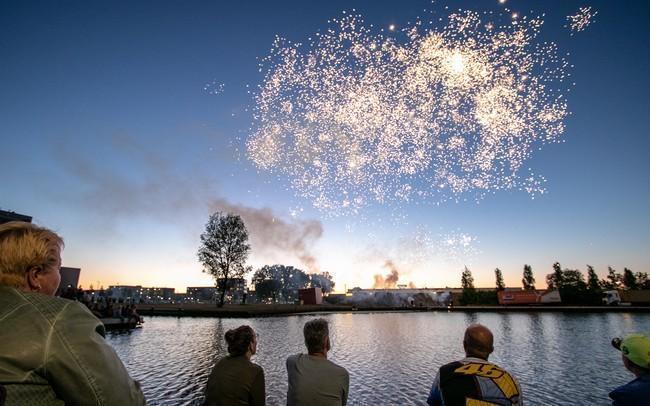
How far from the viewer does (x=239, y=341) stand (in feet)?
16.8

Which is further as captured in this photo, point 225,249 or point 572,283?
point 572,283

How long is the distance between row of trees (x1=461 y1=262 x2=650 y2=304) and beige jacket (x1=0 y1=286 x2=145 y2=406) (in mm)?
121504

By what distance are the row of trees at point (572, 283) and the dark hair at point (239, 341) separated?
389 feet

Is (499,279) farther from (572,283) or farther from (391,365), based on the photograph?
(391,365)

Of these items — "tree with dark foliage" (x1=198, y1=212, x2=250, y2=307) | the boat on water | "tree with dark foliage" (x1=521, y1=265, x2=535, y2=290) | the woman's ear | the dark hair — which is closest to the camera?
the woman's ear

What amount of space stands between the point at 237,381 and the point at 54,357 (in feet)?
12.4

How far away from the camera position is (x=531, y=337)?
30047 mm

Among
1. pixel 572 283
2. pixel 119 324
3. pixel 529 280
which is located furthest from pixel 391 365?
pixel 529 280

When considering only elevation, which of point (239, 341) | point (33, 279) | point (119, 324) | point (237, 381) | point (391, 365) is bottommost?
point (391, 365)

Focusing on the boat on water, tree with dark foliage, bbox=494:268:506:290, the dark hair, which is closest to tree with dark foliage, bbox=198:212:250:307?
the boat on water

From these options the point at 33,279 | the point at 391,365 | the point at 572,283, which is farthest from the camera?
the point at 572,283

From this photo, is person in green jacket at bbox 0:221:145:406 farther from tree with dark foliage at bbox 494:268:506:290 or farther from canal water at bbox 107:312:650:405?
tree with dark foliage at bbox 494:268:506:290

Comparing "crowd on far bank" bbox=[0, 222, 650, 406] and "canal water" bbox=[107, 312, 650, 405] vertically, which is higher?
"crowd on far bank" bbox=[0, 222, 650, 406]

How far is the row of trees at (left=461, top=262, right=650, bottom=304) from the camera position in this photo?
9581 cm
